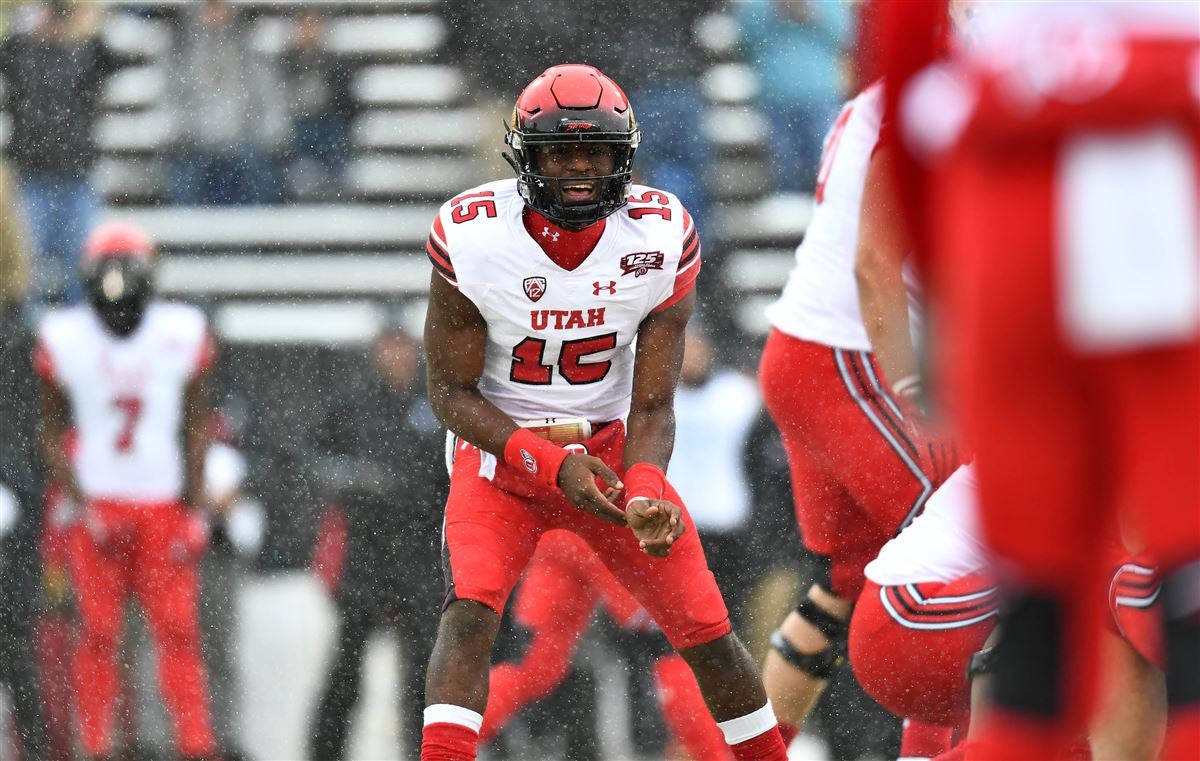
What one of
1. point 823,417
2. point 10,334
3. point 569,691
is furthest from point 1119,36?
point 10,334

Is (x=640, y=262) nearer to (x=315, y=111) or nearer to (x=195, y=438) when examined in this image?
(x=195, y=438)

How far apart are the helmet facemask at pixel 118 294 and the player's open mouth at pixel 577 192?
2355 mm

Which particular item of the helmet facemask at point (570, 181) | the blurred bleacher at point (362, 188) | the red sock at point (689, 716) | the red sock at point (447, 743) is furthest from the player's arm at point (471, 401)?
the blurred bleacher at point (362, 188)

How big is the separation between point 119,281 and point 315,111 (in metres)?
2.10

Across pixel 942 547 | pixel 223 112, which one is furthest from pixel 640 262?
pixel 223 112

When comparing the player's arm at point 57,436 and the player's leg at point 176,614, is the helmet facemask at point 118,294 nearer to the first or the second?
the player's arm at point 57,436

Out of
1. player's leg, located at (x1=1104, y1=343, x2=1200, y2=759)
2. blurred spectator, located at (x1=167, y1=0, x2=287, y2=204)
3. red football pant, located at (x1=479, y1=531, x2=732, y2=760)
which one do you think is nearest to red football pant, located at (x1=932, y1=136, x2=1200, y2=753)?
player's leg, located at (x1=1104, y1=343, x2=1200, y2=759)

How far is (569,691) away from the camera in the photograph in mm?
5844

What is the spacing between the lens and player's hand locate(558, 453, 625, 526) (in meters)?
3.66

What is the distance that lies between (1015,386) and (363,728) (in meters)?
3.66

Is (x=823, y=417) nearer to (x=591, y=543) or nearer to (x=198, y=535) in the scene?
(x=591, y=543)

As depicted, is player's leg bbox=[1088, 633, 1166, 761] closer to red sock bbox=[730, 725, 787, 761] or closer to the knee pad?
red sock bbox=[730, 725, 787, 761]

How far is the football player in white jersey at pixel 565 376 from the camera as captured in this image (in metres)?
3.69

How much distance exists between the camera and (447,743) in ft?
11.7
